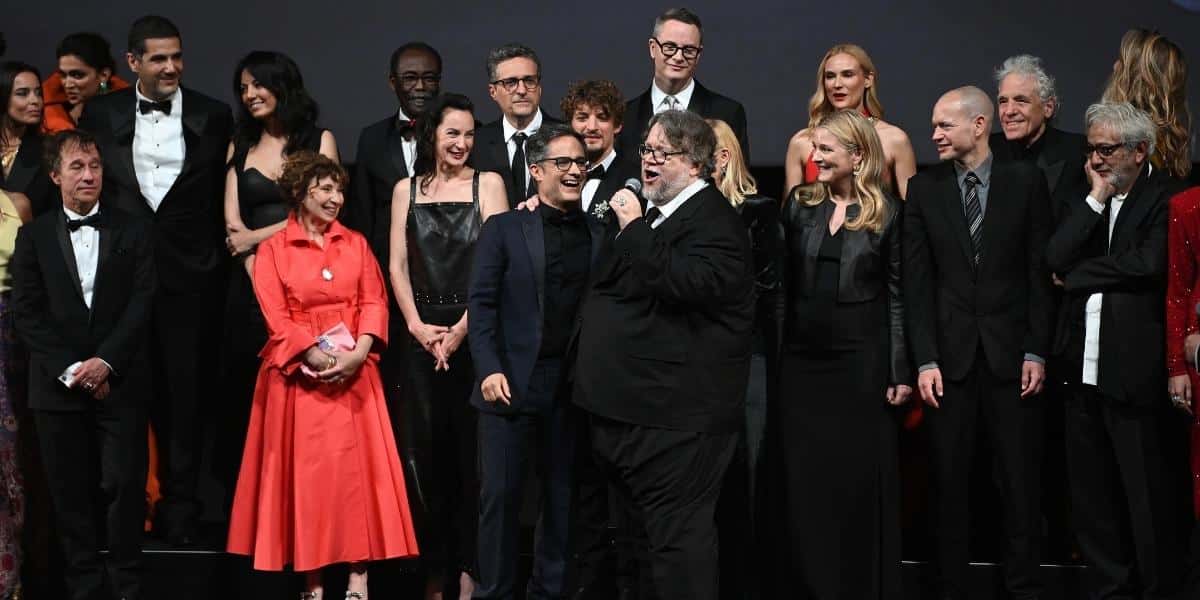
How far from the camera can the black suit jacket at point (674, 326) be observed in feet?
13.0

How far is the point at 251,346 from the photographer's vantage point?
215 inches

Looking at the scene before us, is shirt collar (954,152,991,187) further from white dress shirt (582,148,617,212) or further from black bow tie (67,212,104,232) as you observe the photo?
black bow tie (67,212,104,232)

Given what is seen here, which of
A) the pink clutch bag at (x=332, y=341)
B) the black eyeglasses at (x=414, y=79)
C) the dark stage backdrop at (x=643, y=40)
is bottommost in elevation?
the pink clutch bag at (x=332, y=341)

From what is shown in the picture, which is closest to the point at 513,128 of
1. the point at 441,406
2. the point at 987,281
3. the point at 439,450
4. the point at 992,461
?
the point at 441,406

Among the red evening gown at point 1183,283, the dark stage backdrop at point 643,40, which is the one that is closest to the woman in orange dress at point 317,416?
the dark stage backdrop at point 643,40

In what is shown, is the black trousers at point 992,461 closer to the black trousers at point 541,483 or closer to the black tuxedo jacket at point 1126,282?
the black tuxedo jacket at point 1126,282

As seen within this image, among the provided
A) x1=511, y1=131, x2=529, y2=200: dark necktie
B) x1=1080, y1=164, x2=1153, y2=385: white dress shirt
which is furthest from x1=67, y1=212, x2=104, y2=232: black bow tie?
x1=1080, y1=164, x2=1153, y2=385: white dress shirt

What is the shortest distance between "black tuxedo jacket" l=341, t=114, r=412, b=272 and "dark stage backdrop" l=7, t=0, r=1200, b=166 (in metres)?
1.07

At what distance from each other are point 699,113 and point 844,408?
4.11 feet

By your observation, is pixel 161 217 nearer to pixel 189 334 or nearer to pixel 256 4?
pixel 189 334

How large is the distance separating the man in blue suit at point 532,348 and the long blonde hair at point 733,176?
47cm

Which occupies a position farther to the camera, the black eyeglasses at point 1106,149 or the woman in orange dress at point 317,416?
the woman in orange dress at point 317,416

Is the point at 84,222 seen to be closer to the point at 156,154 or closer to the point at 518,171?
the point at 156,154

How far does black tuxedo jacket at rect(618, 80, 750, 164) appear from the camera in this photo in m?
5.32
